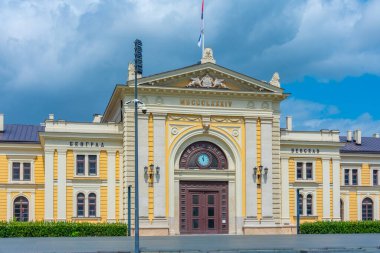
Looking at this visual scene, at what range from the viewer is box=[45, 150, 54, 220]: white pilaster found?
170ft

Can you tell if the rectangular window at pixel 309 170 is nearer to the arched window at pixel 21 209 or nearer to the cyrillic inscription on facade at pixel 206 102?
the cyrillic inscription on facade at pixel 206 102

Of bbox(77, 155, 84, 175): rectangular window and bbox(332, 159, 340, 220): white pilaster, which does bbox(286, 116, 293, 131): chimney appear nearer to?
bbox(332, 159, 340, 220): white pilaster

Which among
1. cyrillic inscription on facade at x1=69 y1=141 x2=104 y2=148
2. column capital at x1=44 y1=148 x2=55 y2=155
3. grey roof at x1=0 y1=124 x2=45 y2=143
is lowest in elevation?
column capital at x1=44 y1=148 x2=55 y2=155

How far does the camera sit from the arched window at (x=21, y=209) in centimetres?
5531

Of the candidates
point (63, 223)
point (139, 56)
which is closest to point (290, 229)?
point (63, 223)

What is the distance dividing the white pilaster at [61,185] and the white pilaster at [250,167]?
14286 mm

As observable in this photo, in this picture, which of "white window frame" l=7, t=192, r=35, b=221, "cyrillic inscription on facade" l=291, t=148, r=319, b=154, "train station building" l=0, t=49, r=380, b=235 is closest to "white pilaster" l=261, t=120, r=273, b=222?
"train station building" l=0, t=49, r=380, b=235

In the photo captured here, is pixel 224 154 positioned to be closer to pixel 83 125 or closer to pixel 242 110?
pixel 242 110

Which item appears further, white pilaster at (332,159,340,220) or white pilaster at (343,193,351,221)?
white pilaster at (343,193,351,221)

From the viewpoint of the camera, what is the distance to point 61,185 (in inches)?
2061

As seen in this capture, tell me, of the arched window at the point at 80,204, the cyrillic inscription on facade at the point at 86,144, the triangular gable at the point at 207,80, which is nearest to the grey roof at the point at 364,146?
the triangular gable at the point at 207,80

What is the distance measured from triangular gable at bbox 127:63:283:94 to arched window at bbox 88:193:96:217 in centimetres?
945

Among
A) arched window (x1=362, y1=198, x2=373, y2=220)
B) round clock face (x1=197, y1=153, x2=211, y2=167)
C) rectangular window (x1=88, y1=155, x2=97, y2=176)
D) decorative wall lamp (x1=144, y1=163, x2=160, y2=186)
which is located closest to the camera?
decorative wall lamp (x1=144, y1=163, x2=160, y2=186)

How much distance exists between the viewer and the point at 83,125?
2101 inches
